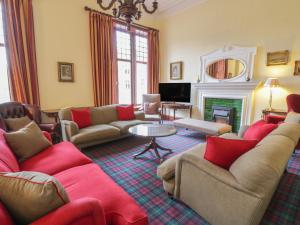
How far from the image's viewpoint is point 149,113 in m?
4.96

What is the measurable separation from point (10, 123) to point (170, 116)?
459cm

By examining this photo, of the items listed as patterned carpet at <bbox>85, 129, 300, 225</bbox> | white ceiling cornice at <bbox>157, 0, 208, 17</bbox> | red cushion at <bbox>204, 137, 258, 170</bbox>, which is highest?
white ceiling cornice at <bbox>157, 0, 208, 17</bbox>

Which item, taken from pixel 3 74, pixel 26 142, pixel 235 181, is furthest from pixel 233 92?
pixel 3 74

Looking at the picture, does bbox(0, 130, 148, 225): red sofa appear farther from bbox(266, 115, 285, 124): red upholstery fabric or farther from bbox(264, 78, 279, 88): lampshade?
bbox(264, 78, 279, 88): lampshade

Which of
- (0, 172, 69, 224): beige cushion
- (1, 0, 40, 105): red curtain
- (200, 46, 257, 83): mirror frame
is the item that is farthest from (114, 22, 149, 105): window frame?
(0, 172, 69, 224): beige cushion

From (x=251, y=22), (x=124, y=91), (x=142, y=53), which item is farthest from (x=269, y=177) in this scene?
(x=142, y=53)

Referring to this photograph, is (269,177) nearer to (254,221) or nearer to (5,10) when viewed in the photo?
(254,221)

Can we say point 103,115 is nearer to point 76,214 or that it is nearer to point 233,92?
point 76,214

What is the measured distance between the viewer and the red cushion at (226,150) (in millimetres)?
1404

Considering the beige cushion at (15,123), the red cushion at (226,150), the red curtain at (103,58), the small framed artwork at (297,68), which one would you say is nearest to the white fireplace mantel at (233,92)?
the small framed artwork at (297,68)

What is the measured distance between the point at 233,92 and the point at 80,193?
14.2 feet

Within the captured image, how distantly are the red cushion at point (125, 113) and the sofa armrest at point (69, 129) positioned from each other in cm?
117

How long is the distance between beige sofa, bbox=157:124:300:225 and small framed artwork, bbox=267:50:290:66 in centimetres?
266

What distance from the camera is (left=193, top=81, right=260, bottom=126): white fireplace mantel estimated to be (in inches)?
163
